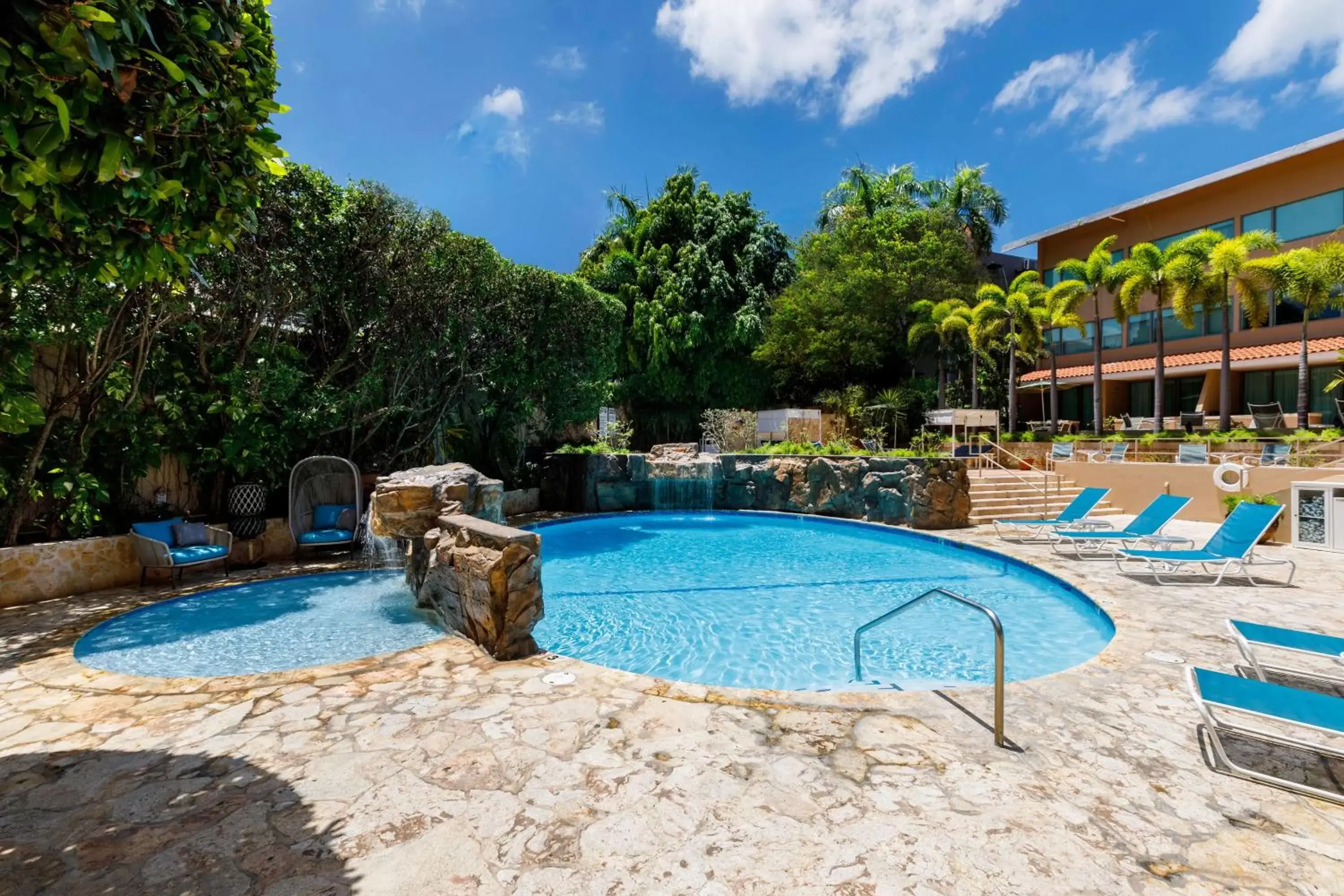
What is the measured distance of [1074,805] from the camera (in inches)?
117

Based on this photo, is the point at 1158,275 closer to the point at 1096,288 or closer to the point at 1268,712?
the point at 1096,288

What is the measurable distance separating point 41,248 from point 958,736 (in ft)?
17.8

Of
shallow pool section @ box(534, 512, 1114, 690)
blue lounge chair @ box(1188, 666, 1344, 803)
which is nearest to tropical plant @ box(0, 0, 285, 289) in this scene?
shallow pool section @ box(534, 512, 1114, 690)

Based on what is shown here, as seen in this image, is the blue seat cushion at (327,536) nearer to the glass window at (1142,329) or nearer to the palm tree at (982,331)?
the palm tree at (982,331)

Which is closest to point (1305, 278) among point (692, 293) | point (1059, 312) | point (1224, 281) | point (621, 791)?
point (1224, 281)

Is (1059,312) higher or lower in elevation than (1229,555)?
higher

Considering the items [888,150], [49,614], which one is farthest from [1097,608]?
[888,150]

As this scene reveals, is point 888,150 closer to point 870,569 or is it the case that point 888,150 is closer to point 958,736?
point 870,569

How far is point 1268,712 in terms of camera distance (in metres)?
3.21

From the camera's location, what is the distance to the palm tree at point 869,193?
2897 centimetres

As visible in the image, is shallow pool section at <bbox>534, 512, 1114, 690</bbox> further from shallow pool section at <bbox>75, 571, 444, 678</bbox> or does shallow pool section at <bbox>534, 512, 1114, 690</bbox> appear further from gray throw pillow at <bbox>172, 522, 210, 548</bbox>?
gray throw pillow at <bbox>172, 522, 210, 548</bbox>

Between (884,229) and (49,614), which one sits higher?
(884,229)

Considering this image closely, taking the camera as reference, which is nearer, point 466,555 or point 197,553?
point 466,555

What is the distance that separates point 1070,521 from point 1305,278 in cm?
1371
